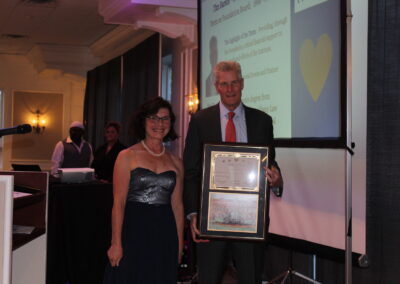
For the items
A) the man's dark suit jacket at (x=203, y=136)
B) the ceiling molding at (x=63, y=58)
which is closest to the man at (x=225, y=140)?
the man's dark suit jacket at (x=203, y=136)

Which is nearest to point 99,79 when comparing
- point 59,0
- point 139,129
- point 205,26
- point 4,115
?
point 4,115

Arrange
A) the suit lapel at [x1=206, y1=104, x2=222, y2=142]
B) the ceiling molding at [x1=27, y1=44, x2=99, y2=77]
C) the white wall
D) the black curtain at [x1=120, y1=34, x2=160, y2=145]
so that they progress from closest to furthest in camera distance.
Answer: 1. the suit lapel at [x1=206, y1=104, x2=222, y2=142]
2. the black curtain at [x1=120, y1=34, x2=160, y2=145]
3. the ceiling molding at [x1=27, y1=44, x2=99, y2=77]
4. the white wall

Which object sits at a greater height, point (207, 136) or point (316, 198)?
point (207, 136)

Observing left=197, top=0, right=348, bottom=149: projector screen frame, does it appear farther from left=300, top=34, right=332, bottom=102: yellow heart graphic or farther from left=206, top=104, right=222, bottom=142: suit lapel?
left=206, top=104, right=222, bottom=142: suit lapel

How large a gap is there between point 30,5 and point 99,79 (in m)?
3.25

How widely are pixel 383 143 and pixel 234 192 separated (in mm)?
1132

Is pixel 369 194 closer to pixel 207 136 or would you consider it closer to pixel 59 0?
pixel 207 136

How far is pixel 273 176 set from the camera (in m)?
2.51

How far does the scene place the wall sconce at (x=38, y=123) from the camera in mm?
12276

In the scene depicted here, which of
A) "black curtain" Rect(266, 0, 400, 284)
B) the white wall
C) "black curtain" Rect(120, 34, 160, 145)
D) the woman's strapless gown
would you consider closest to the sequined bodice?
the woman's strapless gown

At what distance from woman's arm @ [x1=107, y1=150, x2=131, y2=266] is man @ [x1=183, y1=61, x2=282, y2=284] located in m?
0.38

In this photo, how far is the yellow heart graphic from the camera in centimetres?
309

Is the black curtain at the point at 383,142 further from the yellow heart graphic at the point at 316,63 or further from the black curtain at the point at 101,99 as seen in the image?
the black curtain at the point at 101,99

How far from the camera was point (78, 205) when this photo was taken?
13.7 ft
